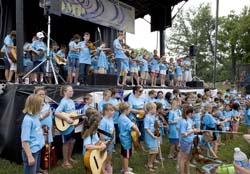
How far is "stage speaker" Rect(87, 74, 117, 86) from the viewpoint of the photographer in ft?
24.0

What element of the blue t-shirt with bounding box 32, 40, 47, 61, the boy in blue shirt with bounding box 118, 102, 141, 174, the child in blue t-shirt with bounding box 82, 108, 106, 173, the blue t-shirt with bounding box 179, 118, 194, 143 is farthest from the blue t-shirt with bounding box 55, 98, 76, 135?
→ the blue t-shirt with bounding box 32, 40, 47, 61

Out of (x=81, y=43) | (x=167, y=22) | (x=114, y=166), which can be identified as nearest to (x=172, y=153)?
(x=114, y=166)

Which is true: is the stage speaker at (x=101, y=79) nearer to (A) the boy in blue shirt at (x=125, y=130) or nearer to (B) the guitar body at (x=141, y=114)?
(B) the guitar body at (x=141, y=114)

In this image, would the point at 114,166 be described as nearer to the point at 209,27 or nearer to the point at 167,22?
the point at 167,22

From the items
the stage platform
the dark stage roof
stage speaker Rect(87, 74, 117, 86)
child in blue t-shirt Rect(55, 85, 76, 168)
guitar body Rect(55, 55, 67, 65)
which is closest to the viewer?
child in blue t-shirt Rect(55, 85, 76, 168)

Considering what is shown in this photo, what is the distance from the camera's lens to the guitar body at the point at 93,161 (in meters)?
3.85

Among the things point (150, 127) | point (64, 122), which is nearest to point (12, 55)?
point (64, 122)

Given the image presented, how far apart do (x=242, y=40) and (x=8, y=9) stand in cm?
2376

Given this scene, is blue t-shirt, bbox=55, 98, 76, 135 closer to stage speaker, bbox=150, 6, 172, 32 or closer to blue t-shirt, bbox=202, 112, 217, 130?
blue t-shirt, bbox=202, 112, 217, 130

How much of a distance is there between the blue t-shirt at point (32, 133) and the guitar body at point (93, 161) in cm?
64

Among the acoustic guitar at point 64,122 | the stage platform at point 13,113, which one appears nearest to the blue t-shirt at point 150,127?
the acoustic guitar at point 64,122

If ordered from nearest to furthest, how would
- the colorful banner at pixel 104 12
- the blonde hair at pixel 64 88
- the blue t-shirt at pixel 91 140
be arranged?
the blue t-shirt at pixel 91 140 < the blonde hair at pixel 64 88 < the colorful banner at pixel 104 12

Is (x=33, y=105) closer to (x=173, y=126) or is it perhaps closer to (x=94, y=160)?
(x=94, y=160)

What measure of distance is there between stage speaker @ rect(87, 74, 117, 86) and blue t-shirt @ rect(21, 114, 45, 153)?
383 cm
